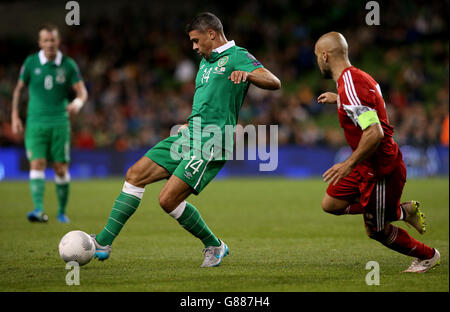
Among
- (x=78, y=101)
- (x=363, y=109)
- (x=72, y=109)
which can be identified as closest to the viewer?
(x=363, y=109)

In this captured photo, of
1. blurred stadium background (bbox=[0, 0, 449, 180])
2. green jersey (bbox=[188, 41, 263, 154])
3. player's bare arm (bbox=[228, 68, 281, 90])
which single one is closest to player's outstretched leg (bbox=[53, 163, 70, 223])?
green jersey (bbox=[188, 41, 263, 154])

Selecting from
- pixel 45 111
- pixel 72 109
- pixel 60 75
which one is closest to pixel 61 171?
pixel 45 111

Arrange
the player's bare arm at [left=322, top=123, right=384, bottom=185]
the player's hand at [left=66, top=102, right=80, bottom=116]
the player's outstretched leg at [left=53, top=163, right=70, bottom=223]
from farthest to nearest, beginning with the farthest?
the player's outstretched leg at [left=53, top=163, right=70, bottom=223] < the player's hand at [left=66, top=102, right=80, bottom=116] < the player's bare arm at [left=322, top=123, right=384, bottom=185]

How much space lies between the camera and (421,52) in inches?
979

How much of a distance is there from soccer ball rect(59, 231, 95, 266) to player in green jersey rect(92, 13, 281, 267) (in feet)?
0.29

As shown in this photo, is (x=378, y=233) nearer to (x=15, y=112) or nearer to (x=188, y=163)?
(x=188, y=163)

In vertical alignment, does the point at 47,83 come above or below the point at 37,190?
above

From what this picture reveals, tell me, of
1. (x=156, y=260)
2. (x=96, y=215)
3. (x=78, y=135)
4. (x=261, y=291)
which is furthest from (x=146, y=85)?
(x=261, y=291)

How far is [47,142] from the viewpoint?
10.0 m

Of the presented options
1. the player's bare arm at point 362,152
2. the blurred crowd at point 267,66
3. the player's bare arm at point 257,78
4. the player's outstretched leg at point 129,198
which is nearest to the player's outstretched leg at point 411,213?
the player's bare arm at point 362,152

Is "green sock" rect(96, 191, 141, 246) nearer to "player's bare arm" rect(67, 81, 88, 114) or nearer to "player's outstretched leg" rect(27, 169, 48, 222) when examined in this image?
"player's bare arm" rect(67, 81, 88, 114)

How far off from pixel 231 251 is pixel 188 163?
1.64m

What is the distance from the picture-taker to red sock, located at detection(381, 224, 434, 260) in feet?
19.5

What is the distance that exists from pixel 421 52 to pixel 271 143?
7.47 m
